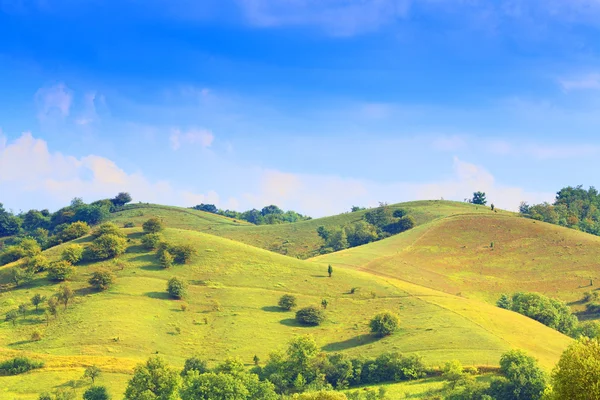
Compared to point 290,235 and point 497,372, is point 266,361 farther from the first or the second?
point 290,235

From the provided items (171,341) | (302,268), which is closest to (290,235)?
(302,268)

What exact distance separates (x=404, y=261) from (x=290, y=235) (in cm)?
6328

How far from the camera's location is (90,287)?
3858 inches

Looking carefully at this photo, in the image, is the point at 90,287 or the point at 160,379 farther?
the point at 90,287

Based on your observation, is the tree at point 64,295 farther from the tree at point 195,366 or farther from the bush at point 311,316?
the bush at point 311,316

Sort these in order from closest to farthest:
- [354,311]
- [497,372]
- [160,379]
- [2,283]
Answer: [160,379]
[497,372]
[354,311]
[2,283]

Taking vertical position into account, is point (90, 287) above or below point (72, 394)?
above

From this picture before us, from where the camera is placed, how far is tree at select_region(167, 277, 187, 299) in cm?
9588

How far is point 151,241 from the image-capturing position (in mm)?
114438

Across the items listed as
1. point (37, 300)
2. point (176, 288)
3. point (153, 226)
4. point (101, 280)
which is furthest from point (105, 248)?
point (176, 288)

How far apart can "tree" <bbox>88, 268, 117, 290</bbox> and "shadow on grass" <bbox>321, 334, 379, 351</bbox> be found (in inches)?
1677

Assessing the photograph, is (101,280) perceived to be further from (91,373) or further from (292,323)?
(292,323)

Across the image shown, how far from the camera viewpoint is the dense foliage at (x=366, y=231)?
169 meters

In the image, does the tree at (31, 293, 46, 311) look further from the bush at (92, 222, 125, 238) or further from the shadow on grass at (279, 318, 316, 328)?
the shadow on grass at (279, 318, 316, 328)
